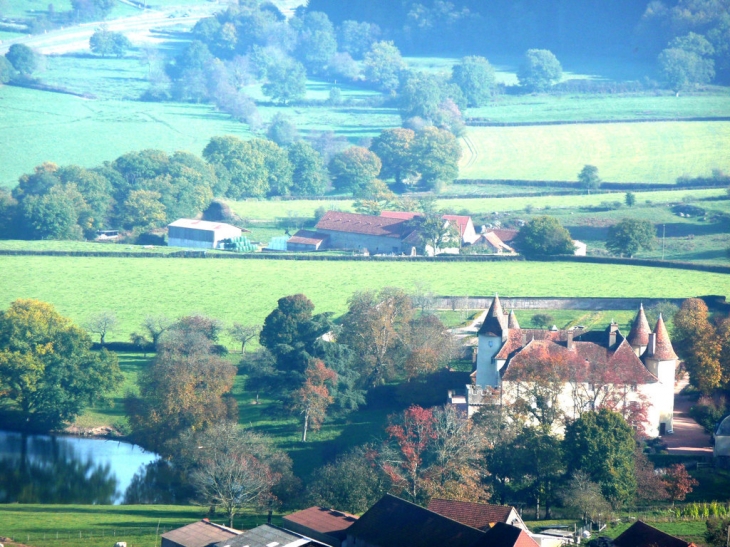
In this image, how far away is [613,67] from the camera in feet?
643

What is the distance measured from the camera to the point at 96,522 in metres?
49.9

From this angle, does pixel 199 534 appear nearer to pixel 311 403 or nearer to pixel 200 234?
pixel 311 403

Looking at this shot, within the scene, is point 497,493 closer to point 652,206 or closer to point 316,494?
point 316,494

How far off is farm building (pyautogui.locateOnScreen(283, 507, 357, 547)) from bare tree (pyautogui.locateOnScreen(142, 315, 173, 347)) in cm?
2641

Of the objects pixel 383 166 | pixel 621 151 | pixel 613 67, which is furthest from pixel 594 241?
pixel 613 67

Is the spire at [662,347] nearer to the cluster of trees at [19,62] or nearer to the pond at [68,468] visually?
the pond at [68,468]

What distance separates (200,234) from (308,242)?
8.47m

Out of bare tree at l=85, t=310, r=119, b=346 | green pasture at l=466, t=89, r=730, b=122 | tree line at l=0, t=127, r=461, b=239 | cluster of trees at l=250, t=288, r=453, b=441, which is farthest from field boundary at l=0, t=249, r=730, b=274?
green pasture at l=466, t=89, r=730, b=122

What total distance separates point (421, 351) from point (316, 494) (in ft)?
49.1

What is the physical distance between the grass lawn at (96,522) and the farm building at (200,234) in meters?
54.0

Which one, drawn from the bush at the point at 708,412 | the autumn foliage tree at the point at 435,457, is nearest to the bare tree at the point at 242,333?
the autumn foliage tree at the point at 435,457

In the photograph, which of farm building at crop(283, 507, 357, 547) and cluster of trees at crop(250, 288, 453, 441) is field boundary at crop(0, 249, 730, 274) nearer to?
cluster of trees at crop(250, 288, 453, 441)

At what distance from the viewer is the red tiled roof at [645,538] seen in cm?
4206

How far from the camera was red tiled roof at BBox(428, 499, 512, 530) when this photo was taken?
4538cm
